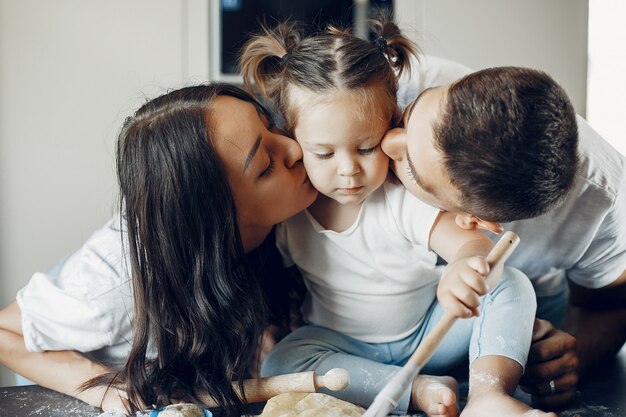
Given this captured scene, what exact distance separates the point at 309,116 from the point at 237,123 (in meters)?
0.09

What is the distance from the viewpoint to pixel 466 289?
72cm

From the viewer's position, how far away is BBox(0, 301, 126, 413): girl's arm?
0.94 m

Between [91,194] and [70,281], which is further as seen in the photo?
[91,194]

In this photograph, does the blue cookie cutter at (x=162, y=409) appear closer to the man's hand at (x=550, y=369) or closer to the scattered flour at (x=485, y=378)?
the scattered flour at (x=485, y=378)

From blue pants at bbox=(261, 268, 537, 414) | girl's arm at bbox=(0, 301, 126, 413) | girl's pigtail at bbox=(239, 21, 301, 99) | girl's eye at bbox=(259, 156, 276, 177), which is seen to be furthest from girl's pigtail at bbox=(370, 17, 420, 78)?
girl's arm at bbox=(0, 301, 126, 413)

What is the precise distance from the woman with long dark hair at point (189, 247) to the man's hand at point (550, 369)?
37 centimetres

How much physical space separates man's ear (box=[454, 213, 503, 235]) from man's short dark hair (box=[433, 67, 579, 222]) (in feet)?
0.23

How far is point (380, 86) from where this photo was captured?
91 centimetres

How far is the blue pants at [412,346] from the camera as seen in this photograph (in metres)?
0.87

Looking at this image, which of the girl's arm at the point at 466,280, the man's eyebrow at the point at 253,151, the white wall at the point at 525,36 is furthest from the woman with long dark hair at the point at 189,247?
the white wall at the point at 525,36

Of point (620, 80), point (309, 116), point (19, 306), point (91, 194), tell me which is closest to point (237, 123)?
point (309, 116)

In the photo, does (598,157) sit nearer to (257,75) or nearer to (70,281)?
(257,75)

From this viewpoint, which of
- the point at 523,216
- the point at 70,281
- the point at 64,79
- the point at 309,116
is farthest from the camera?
the point at 64,79

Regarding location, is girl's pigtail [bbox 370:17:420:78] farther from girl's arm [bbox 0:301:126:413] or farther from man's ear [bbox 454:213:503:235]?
girl's arm [bbox 0:301:126:413]
